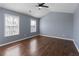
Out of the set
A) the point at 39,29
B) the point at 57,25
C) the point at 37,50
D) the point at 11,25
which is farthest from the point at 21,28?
the point at 57,25

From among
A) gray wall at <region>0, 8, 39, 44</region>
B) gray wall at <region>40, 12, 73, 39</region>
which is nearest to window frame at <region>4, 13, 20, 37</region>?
gray wall at <region>0, 8, 39, 44</region>

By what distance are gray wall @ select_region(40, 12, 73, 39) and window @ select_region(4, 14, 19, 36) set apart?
9.63 ft

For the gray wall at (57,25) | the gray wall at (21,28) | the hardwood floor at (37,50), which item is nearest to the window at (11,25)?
the gray wall at (21,28)

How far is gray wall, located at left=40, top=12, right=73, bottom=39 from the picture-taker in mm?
5263

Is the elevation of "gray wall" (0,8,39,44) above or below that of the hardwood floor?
above

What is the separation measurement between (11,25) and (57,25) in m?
3.38

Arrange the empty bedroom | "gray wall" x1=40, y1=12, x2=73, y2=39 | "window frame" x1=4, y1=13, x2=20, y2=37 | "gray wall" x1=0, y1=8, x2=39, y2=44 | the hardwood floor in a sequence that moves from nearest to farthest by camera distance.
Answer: the hardwood floor < the empty bedroom < "gray wall" x1=0, y1=8, x2=39, y2=44 < "window frame" x1=4, y1=13, x2=20, y2=37 < "gray wall" x1=40, y1=12, x2=73, y2=39

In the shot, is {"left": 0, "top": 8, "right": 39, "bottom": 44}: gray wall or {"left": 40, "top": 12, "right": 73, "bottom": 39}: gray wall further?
{"left": 40, "top": 12, "right": 73, "bottom": 39}: gray wall

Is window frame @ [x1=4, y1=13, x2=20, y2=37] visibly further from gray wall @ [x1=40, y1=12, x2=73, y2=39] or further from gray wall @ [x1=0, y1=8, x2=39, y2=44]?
gray wall @ [x1=40, y1=12, x2=73, y2=39]

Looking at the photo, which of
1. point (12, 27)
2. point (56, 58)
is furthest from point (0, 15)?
point (56, 58)

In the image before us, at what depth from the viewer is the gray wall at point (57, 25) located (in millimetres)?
5263

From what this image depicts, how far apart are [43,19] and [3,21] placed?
396 cm

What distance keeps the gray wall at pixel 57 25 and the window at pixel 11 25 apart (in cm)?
293

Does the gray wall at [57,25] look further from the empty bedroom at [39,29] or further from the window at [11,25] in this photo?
the window at [11,25]
